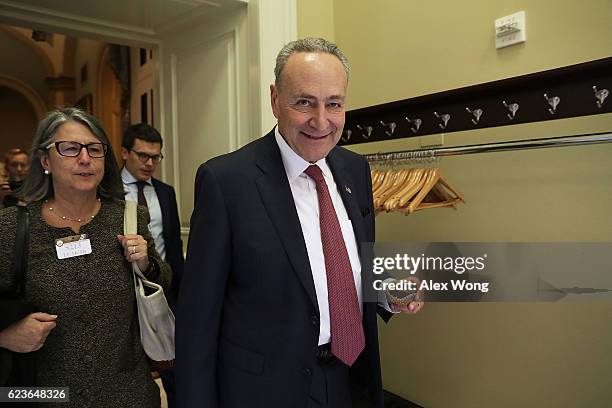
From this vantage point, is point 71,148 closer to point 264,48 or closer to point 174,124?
point 264,48

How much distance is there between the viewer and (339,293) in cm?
119

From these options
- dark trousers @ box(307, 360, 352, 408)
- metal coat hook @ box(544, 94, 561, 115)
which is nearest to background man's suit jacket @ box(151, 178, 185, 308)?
dark trousers @ box(307, 360, 352, 408)

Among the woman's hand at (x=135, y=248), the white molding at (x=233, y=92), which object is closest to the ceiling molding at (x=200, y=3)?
the white molding at (x=233, y=92)

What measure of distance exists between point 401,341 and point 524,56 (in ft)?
4.73

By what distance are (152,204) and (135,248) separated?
4.03ft

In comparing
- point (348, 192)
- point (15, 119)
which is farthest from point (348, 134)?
point (15, 119)

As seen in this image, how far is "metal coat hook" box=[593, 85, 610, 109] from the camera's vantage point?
1.40 metres

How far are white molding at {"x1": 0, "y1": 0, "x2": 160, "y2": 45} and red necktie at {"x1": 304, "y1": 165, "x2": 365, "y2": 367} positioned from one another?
92.0 inches

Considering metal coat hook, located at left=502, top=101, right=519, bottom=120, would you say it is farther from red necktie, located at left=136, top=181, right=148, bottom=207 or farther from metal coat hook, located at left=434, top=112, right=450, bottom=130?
red necktie, located at left=136, top=181, right=148, bottom=207

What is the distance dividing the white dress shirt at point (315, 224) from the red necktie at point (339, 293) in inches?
0.6

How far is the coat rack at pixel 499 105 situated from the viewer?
4.67 feet

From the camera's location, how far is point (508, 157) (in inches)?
78.3

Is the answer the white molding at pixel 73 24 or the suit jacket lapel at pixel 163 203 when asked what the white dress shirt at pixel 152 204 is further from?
the white molding at pixel 73 24

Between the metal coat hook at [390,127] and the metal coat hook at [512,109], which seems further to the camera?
the metal coat hook at [390,127]
